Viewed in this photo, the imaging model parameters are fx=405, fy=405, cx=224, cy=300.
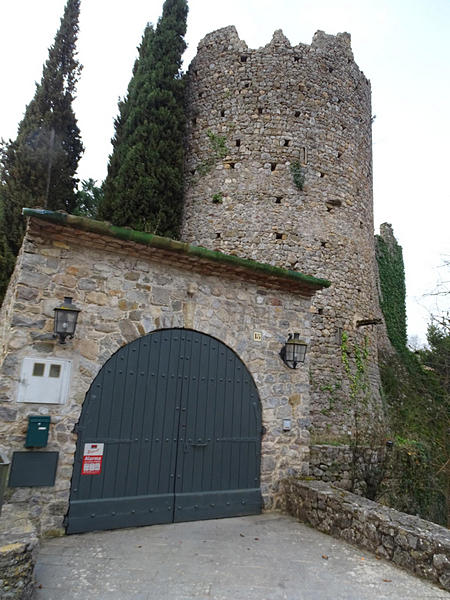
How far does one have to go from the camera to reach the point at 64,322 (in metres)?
3.88

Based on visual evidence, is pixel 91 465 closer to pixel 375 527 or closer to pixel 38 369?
pixel 38 369

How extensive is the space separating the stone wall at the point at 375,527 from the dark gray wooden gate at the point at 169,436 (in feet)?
1.88

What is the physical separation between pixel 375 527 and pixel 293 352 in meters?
2.12

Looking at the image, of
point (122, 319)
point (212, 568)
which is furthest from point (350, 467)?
point (122, 319)

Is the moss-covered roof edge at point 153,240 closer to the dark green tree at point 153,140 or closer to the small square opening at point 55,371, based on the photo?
the small square opening at point 55,371

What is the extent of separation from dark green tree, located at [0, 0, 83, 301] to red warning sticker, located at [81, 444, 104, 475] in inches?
217

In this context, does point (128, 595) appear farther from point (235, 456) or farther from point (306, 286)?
point (306, 286)

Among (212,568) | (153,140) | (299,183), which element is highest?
(153,140)

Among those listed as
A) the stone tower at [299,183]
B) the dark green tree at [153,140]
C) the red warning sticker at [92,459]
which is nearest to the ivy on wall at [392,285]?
the stone tower at [299,183]

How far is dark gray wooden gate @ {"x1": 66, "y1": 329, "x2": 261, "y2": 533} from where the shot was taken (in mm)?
4047

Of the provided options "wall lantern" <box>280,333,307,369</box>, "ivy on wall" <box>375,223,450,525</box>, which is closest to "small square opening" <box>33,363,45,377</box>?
"wall lantern" <box>280,333,307,369</box>

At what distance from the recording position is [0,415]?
3.63 meters

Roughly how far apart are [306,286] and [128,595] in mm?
3995

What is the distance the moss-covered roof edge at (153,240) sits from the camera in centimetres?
391
